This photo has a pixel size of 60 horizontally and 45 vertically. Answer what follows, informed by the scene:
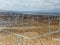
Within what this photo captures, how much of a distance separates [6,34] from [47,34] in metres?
0.48

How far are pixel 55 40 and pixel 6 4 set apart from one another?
66 centimetres

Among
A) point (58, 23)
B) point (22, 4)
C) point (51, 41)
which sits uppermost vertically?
point (22, 4)

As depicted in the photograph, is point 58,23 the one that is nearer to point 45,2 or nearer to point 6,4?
point 45,2

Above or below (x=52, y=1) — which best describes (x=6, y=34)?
below

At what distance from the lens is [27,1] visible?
3.45 ft

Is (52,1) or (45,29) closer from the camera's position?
(52,1)

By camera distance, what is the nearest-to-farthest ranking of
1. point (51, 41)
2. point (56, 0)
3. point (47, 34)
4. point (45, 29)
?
point (56, 0), point (51, 41), point (47, 34), point (45, 29)

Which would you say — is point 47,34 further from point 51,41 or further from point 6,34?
point 6,34

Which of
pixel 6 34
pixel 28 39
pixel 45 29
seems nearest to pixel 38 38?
pixel 28 39

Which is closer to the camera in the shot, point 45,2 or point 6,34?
point 45,2

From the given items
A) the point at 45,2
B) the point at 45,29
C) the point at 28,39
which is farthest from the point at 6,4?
the point at 45,29

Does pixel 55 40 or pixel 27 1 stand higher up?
pixel 27 1

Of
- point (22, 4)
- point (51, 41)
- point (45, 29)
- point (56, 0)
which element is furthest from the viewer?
point (45, 29)

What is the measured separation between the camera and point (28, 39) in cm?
139
